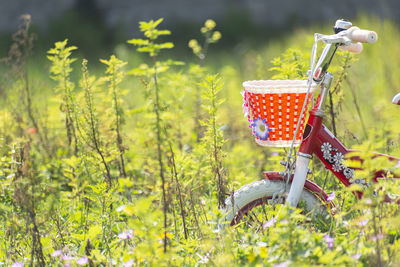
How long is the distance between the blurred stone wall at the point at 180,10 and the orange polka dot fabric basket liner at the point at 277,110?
26.4 feet

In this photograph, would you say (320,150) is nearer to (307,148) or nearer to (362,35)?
(307,148)

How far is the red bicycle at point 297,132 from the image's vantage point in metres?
2.35

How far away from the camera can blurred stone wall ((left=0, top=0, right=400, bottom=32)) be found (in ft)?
33.3

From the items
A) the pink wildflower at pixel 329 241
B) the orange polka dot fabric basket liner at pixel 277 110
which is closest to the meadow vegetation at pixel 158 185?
the pink wildflower at pixel 329 241

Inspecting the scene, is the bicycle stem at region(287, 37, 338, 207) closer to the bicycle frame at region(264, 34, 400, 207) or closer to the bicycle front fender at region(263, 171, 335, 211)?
the bicycle frame at region(264, 34, 400, 207)

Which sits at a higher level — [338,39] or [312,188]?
[338,39]

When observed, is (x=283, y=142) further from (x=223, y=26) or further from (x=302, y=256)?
(x=223, y=26)

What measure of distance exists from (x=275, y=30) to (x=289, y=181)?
7.96 m

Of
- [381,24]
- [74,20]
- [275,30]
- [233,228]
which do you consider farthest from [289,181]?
[74,20]

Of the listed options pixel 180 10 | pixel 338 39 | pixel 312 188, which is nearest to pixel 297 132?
pixel 312 188

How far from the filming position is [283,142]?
247 centimetres

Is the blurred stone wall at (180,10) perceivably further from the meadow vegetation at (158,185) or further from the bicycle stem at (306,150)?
the bicycle stem at (306,150)

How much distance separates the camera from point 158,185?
8.89 feet

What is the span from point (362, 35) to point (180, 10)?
8575mm
